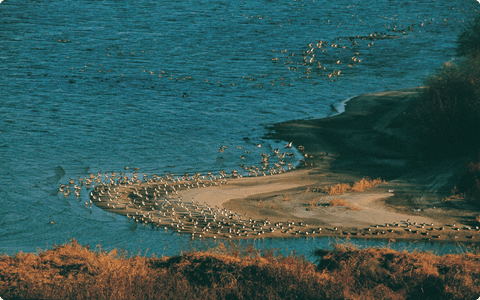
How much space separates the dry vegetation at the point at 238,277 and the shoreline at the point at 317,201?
→ 6.23 metres

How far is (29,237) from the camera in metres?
20.8

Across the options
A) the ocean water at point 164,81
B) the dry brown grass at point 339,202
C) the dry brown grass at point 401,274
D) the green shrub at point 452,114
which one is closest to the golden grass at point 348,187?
the dry brown grass at point 339,202

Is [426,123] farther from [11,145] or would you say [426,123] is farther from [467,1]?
[467,1]

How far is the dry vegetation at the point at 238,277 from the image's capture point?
12367 mm

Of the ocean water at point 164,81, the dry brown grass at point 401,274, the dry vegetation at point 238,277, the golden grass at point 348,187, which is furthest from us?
the ocean water at point 164,81

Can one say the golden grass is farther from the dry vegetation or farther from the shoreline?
the dry vegetation

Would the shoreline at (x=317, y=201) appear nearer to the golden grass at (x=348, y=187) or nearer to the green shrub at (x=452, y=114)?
the golden grass at (x=348, y=187)

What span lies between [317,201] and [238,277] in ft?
38.8

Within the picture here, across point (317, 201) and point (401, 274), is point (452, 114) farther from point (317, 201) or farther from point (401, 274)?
point (401, 274)

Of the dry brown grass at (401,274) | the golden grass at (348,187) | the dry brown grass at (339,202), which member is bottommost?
the golden grass at (348,187)

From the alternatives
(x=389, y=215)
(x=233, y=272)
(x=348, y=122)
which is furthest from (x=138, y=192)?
(x=348, y=122)

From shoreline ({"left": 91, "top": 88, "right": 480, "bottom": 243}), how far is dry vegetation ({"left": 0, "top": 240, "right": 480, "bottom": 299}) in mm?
6231

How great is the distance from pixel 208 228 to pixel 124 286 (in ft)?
29.0

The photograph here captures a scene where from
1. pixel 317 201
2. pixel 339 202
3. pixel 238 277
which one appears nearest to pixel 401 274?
pixel 238 277
